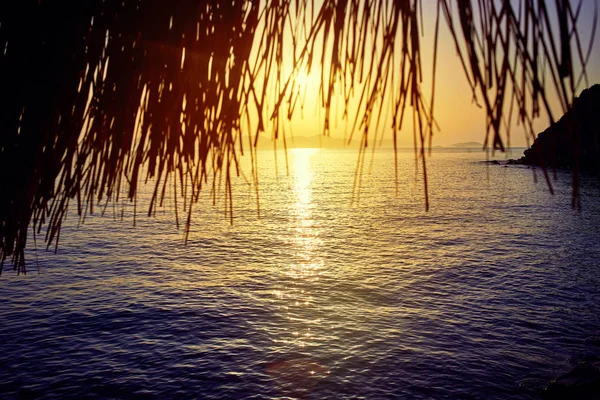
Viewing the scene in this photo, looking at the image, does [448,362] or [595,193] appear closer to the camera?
[448,362]

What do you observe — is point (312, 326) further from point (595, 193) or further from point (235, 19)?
point (595, 193)

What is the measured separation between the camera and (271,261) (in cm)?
3042

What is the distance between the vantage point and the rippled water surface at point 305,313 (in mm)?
15148

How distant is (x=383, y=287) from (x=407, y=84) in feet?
77.4

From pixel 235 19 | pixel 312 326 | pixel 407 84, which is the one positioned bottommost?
pixel 312 326

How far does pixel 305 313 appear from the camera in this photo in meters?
21.3

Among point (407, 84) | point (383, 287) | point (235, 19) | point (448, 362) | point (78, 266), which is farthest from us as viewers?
point (78, 266)

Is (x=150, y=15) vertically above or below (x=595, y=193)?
above

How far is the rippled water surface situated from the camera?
1515 centimetres

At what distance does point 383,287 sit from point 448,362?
8.33 m

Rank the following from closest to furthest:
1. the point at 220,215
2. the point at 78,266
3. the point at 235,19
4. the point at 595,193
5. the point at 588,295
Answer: the point at 235,19
the point at 588,295
the point at 78,266
the point at 220,215
the point at 595,193

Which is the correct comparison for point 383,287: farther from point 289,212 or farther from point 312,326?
point 289,212

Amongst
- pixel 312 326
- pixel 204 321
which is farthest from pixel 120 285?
pixel 312 326

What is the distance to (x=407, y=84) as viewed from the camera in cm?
147
